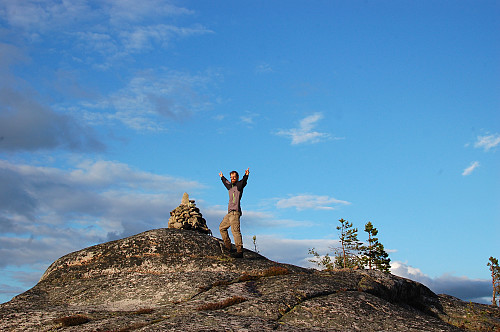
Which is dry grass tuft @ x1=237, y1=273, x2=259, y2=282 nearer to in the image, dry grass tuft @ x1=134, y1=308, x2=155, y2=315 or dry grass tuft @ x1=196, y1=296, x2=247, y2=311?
dry grass tuft @ x1=196, y1=296, x2=247, y2=311

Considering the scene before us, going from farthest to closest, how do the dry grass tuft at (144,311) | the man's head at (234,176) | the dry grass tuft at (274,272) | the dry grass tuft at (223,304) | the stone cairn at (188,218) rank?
the stone cairn at (188,218) < the man's head at (234,176) < the dry grass tuft at (274,272) < the dry grass tuft at (144,311) < the dry grass tuft at (223,304)

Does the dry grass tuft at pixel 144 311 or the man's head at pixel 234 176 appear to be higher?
the man's head at pixel 234 176

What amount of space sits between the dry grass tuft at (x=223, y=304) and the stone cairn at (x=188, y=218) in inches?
497

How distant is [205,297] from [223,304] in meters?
1.50

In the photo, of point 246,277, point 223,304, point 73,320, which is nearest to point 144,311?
point 73,320

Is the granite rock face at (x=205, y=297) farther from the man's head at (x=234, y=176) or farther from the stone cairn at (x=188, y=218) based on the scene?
the man's head at (x=234, y=176)

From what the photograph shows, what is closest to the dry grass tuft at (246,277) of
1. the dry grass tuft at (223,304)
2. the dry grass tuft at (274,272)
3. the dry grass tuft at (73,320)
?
the dry grass tuft at (274,272)

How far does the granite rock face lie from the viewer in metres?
14.4

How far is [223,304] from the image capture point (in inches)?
598

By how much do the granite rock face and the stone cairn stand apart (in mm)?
2533

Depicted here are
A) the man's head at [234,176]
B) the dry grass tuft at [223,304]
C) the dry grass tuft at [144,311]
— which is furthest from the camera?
the man's head at [234,176]

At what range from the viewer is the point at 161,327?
12711 mm

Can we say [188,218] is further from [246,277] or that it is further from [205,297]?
[205,297]

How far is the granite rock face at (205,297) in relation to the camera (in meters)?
14.4
